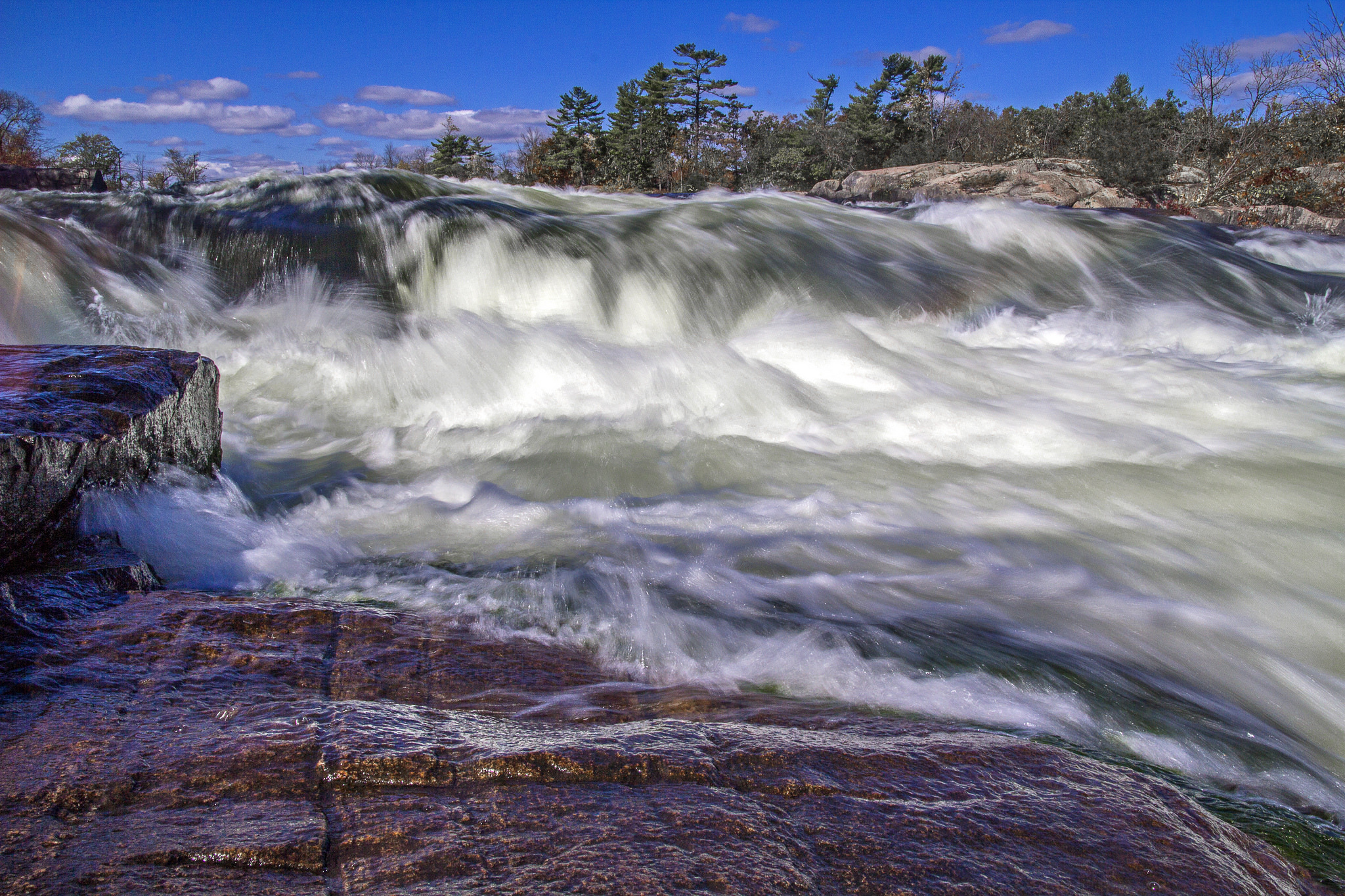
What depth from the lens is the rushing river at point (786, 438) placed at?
8.21 ft

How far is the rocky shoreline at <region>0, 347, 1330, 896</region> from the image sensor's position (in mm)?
1101

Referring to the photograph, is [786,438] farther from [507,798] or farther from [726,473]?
[507,798]

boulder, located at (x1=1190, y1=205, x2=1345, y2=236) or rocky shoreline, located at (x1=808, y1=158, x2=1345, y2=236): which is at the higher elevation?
rocky shoreline, located at (x1=808, y1=158, x2=1345, y2=236)

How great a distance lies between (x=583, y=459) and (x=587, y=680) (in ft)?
8.33

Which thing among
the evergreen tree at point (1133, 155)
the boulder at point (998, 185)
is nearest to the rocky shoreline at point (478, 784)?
the boulder at point (998, 185)

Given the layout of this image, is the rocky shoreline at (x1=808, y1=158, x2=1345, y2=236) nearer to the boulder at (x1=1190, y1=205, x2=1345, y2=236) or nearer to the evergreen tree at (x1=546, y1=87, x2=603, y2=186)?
the boulder at (x1=1190, y1=205, x2=1345, y2=236)

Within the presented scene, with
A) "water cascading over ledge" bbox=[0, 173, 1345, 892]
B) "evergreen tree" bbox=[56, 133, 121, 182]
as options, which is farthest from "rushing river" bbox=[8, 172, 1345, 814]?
"evergreen tree" bbox=[56, 133, 121, 182]

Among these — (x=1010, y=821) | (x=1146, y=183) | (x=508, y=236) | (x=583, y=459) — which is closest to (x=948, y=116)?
(x=1146, y=183)

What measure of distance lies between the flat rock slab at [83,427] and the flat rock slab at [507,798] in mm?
737

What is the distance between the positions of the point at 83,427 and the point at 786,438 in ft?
11.8

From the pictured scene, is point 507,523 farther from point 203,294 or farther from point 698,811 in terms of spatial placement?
point 203,294

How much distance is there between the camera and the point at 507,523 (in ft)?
11.7

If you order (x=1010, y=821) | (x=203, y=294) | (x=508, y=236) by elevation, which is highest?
(x=508, y=236)

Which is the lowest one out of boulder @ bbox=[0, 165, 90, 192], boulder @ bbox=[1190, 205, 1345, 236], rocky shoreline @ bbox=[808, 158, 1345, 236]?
boulder @ bbox=[0, 165, 90, 192]
